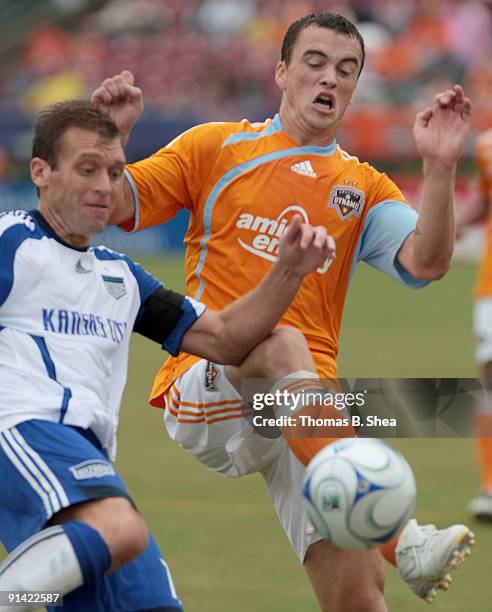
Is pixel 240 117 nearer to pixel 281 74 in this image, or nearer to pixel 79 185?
pixel 281 74

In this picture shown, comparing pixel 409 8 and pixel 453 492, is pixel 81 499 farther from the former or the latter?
pixel 409 8

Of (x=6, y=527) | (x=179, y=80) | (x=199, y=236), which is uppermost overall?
(x=179, y=80)

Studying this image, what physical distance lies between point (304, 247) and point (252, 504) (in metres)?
4.08

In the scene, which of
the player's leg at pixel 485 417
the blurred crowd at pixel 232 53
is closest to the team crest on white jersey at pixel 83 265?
the player's leg at pixel 485 417

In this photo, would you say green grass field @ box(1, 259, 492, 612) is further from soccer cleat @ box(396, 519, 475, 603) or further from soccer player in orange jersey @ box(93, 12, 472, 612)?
soccer player in orange jersey @ box(93, 12, 472, 612)

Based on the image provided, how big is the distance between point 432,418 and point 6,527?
215 cm

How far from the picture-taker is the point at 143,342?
15539 mm

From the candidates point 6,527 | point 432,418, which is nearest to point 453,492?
point 432,418

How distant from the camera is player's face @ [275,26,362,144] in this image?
17.2 ft

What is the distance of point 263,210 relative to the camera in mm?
5312

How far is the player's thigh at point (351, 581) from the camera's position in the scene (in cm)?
501

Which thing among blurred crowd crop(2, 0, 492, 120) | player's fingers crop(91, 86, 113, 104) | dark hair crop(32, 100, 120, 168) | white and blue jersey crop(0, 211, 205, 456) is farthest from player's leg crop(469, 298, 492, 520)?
blurred crowd crop(2, 0, 492, 120)

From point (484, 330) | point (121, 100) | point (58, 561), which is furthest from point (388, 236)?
point (484, 330)

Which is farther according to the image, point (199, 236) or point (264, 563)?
point (264, 563)
